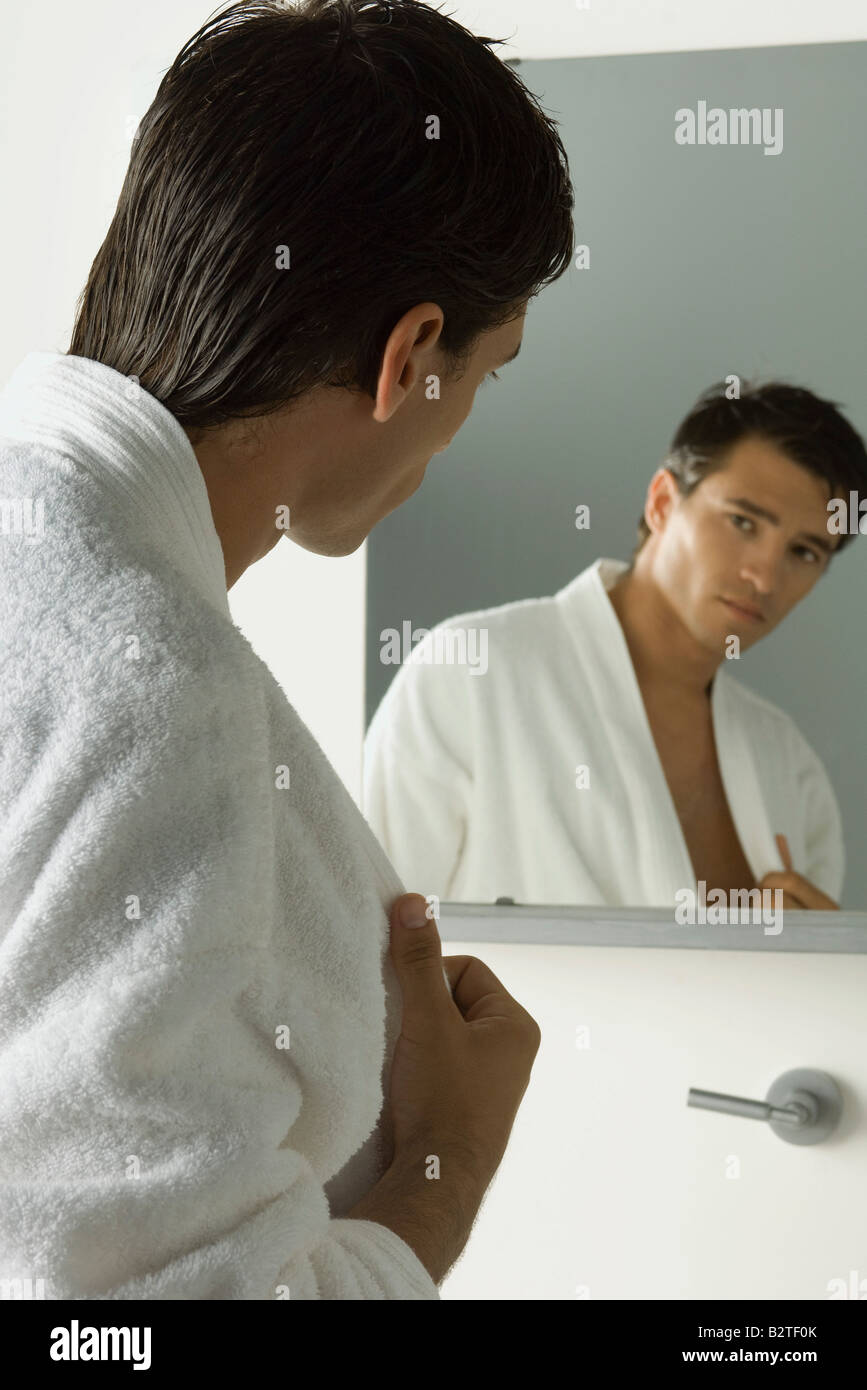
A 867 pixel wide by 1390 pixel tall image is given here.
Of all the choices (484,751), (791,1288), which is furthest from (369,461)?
(791,1288)

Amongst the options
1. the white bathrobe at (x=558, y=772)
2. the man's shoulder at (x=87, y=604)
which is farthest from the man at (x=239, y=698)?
the white bathrobe at (x=558, y=772)

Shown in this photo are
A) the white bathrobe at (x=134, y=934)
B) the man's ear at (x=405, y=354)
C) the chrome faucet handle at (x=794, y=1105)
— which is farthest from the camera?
the chrome faucet handle at (x=794, y=1105)

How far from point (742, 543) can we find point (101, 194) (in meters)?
0.71

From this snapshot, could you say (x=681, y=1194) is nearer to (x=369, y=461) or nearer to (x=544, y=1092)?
(x=544, y=1092)

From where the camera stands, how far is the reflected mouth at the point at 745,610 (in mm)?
1071

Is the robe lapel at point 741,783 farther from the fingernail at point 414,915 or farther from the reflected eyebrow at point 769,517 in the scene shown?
the fingernail at point 414,915

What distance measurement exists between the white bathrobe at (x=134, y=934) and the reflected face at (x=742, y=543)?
0.71m

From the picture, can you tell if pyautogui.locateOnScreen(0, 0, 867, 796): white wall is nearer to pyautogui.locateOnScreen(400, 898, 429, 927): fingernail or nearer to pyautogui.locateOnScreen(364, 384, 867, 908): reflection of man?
pyautogui.locateOnScreen(364, 384, 867, 908): reflection of man

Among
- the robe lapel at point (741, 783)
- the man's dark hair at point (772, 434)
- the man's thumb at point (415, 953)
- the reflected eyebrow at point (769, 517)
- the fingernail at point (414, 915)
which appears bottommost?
the man's thumb at point (415, 953)

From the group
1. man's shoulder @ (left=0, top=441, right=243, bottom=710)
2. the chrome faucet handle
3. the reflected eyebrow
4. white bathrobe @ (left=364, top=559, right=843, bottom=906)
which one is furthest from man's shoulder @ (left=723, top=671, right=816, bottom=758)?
man's shoulder @ (left=0, top=441, right=243, bottom=710)

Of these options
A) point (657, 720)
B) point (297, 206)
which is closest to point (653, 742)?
point (657, 720)

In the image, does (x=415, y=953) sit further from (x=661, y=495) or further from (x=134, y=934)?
(x=661, y=495)

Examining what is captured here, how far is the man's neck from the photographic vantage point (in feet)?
3.59

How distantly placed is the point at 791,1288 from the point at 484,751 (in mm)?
538
